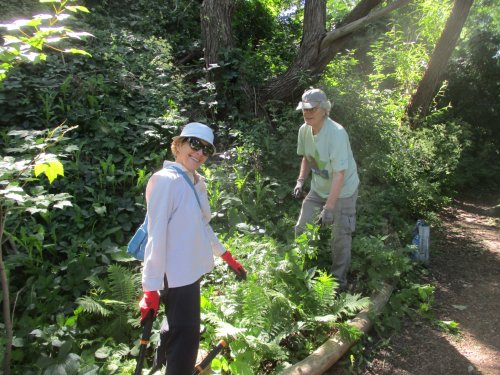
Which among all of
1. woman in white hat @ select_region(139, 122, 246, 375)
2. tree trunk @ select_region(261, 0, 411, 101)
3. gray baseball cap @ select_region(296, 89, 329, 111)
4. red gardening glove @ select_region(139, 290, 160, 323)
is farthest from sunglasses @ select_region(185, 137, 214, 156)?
tree trunk @ select_region(261, 0, 411, 101)

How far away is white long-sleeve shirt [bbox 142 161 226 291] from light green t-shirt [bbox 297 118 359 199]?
6.32 ft

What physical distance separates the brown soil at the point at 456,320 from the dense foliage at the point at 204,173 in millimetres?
442

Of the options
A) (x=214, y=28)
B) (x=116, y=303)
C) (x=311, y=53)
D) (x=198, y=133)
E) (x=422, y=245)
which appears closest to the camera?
(x=198, y=133)

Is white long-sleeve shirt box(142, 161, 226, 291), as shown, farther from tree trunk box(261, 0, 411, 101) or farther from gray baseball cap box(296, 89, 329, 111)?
tree trunk box(261, 0, 411, 101)

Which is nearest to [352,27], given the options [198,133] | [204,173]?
[204,173]

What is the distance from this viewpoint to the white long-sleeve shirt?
2436 millimetres

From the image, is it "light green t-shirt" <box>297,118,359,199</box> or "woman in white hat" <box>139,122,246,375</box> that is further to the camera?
"light green t-shirt" <box>297,118,359,199</box>

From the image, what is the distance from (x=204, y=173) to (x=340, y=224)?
2.52 metres

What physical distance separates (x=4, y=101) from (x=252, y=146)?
154 inches

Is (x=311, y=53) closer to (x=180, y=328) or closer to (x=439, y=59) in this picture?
(x=439, y=59)

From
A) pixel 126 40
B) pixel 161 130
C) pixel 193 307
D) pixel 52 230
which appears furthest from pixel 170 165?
pixel 126 40

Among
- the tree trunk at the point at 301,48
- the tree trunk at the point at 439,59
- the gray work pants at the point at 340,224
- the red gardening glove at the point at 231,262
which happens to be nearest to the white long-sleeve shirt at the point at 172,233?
the red gardening glove at the point at 231,262

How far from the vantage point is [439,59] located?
8.90 m

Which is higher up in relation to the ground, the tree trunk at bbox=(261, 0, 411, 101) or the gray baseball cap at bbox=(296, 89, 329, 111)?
the tree trunk at bbox=(261, 0, 411, 101)
